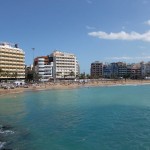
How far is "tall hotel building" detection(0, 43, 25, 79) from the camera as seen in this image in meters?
160

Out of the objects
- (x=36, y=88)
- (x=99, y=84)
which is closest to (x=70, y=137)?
(x=36, y=88)

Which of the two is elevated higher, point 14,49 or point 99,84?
point 14,49

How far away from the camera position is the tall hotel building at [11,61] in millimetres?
160275

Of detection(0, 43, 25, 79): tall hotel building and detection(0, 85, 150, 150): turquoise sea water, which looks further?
detection(0, 43, 25, 79): tall hotel building

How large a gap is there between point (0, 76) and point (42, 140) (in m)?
123

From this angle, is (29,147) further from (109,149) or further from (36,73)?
(36,73)

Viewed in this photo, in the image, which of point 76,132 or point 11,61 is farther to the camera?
point 11,61

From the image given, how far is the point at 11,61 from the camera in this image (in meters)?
167

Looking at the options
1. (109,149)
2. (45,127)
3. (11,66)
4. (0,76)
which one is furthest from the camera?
(11,66)

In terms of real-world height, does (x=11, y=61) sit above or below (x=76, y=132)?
above

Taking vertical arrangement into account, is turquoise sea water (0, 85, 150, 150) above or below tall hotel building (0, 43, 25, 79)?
below

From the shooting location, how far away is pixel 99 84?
18312cm

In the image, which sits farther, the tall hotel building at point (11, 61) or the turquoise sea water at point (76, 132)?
the tall hotel building at point (11, 61)

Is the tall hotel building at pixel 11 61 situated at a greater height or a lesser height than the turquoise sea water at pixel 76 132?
greater
